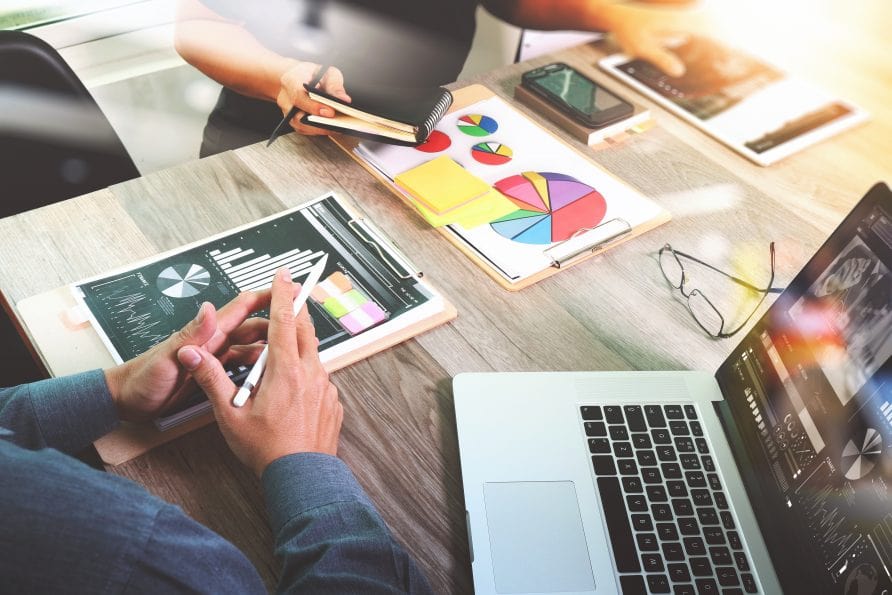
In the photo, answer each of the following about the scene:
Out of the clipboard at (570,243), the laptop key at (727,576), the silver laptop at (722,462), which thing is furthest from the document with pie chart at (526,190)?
the laptop key at (727,576)

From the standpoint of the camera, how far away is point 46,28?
1491 millimetres

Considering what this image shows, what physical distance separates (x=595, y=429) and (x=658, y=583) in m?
0.19

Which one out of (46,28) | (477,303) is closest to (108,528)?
(477,303)

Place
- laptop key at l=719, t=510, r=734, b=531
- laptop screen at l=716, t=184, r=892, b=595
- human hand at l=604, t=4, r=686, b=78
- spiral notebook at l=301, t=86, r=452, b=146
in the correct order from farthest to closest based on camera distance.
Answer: human hand at l=604, t=4, r=686, b=78 → spiral notebook at l=301, t=86, r=452, b=146 → laptop key at l=719, t=510, r=734, b=531 → laptop screen at l=716, t=184, r=892, b=595

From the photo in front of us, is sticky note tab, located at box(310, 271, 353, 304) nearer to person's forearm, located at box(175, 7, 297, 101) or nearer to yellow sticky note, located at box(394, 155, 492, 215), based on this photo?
Answer: yellow sticky note, located at box(394, 155, 492, 215)

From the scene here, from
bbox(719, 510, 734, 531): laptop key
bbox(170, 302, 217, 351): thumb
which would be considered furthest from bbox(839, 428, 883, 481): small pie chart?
bbox(170, 302, 217, 351): thumb

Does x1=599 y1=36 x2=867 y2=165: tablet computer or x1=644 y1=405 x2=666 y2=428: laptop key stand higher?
x1=599 y1=36 x2=867 y2=165: tablet computer

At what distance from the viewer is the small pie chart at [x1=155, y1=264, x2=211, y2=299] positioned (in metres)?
0.97

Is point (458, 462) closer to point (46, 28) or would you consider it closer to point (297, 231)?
point (297, 231)

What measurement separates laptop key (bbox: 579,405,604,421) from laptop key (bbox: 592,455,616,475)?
52mm

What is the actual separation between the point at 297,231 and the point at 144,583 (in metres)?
0.62

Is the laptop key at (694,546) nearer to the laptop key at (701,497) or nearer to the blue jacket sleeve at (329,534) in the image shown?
the laptop key at (701,497)

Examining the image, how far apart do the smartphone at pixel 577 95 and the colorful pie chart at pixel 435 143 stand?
23 centimetres

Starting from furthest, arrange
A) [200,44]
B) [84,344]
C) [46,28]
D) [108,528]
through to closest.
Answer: [200,44]
[46,28]
[84,344]
[108,528]
